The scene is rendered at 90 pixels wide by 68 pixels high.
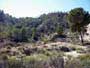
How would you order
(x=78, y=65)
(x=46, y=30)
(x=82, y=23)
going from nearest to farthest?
(x=78, y=65) < (x=82, y=23) < (x=46, y=30)

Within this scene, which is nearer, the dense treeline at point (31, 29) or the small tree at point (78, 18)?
the small tree at point (78, 18)

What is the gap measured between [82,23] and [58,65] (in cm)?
3639

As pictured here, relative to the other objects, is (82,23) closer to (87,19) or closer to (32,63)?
(87,19)

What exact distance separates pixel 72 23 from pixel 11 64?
1414 inches

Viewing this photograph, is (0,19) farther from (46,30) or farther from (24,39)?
(24,39)

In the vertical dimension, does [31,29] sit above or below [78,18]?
below

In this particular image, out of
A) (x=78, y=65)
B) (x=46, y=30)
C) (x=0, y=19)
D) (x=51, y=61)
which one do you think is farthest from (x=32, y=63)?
(x=0, y=19)

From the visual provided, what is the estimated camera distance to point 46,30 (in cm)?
9725

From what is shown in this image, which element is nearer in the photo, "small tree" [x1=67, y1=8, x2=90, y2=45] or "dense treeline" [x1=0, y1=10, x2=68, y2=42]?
"small tree" [x1=67, y1=8, x2=90, y2=45]

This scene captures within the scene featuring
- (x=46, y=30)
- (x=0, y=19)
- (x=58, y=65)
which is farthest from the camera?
(x=0, y=19)

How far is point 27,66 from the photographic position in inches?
436

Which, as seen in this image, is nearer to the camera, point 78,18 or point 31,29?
point 78,18

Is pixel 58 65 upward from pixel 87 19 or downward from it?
downward

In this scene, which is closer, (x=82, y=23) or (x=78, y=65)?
(x=78, y=65)
